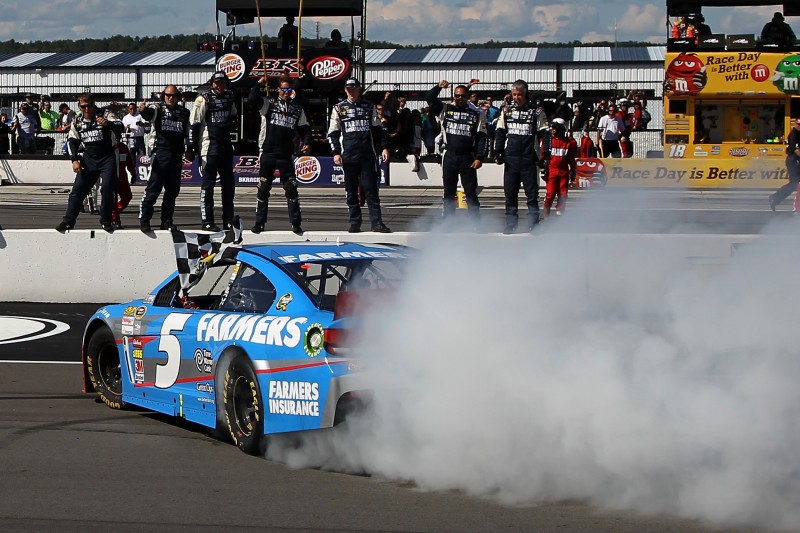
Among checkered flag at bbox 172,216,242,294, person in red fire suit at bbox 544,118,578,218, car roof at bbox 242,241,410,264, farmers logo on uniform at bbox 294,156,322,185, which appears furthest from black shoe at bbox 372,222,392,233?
farmers logo on uniform at bbox 294,156,322,185

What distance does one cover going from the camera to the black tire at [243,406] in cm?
617

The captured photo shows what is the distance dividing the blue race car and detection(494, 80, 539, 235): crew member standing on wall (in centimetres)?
656

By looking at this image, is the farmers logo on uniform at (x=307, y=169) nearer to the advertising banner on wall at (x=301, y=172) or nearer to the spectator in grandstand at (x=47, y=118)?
the advertising banner on wall at (x=301, y=172)

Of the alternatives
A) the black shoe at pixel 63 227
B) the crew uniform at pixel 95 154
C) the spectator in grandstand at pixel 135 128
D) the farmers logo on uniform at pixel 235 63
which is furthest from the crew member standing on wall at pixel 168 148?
the farmers logo on uniform at pixel 235 63

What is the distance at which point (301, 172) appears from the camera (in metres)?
25.0

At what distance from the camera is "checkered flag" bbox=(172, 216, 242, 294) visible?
7.31 m

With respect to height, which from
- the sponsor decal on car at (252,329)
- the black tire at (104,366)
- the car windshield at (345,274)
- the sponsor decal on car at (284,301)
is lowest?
the black tire at (104,366)

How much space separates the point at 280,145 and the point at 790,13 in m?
18.0

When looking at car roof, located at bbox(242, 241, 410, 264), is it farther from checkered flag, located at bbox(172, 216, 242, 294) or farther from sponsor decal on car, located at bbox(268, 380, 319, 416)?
sponsor decal on car, located at bbox(268, 380, 319, 416)

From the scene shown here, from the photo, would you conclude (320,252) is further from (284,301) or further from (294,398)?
(294,398)

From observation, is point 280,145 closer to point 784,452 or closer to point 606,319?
point 606,319

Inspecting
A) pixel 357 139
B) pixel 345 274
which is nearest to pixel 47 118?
pixel 357 139

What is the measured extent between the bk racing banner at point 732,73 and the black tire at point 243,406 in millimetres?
21652

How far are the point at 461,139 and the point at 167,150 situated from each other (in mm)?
3611
